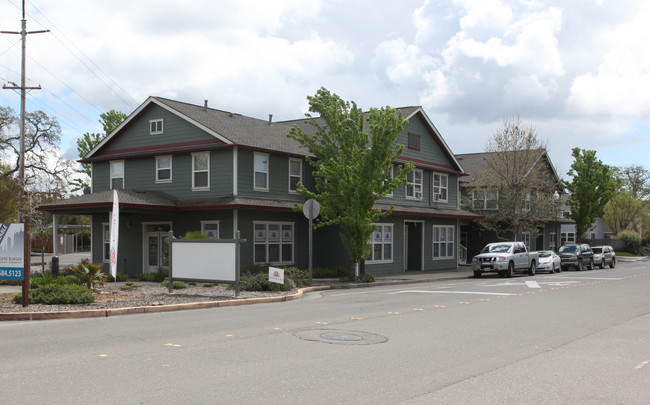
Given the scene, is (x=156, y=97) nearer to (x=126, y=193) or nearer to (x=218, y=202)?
(x=126, y=193)

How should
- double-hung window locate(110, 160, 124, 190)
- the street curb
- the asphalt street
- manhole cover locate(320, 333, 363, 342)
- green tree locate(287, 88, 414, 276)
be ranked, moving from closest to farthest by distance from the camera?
the asphalt street, manhole cover locate(320, 333, 363, 342), the street curb, green tree locate(287, 88, 414, 276), double-hung window locate(110, 160, 124, 190)

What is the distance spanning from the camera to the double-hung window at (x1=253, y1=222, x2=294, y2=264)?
25.9 meters

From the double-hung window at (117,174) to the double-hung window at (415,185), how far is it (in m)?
14.7

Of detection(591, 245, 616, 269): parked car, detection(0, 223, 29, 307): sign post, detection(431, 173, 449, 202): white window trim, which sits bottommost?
detection(591, 245, 616, 269): parked car

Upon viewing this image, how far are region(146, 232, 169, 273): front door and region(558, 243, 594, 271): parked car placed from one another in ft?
78.6

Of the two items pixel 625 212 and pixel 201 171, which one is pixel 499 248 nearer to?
pixel 201 171

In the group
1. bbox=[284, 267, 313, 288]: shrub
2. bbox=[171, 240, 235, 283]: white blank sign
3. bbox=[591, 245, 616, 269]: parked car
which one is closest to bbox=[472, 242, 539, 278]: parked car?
bbox=[284, 267, 313, 288]: shrub

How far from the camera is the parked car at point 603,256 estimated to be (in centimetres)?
4009

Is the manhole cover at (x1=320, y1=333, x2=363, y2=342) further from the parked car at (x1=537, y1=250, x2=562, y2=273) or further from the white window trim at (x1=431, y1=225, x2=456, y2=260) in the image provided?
the parked car at (x1=537, y1=250, x2=562, y2=273)

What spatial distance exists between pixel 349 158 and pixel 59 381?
1831 cm

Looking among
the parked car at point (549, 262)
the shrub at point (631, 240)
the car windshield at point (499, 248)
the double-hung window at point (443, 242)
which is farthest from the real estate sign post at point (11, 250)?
the shrub at point (631, 240)

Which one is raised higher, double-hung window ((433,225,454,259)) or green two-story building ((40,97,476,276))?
green two-story building ((40,97,476,276))

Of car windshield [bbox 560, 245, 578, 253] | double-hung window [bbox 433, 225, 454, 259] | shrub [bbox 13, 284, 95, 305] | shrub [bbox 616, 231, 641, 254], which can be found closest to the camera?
shrub [bbox 13, 284, 95, 305]

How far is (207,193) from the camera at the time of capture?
26.0 m
